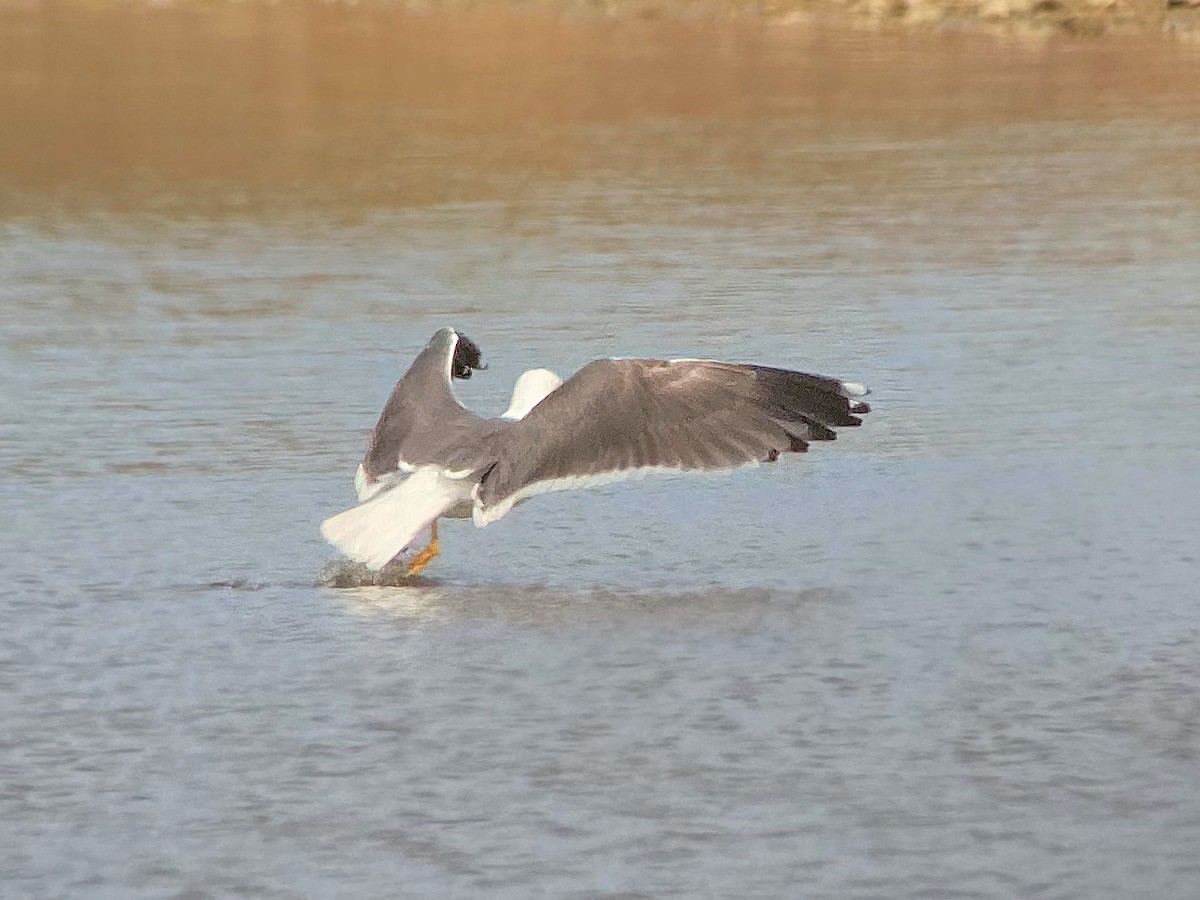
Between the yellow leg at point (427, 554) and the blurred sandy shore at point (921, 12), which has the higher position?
the blurred sandy shore at point (921, 12)

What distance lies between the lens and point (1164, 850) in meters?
4.57

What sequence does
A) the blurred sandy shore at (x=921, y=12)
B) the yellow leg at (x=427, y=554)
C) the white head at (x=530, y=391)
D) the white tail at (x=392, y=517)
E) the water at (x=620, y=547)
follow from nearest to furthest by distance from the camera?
→ the water at (x=620, y=547) → the white tail at (x=392, y=517) → the white head at (x=530, y=391) → the yellow leg at (x=427, y=554) → the blurred sandy shore at (x=921, y=12)

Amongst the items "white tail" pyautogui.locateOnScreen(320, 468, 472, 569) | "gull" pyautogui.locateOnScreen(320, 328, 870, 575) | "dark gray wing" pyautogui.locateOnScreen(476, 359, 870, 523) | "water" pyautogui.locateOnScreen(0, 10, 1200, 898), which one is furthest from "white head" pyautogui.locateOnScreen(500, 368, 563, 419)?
"water" pyautogui.locateOnScreen(0, 10, 1200, 898)

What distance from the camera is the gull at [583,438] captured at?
6352 millimetres

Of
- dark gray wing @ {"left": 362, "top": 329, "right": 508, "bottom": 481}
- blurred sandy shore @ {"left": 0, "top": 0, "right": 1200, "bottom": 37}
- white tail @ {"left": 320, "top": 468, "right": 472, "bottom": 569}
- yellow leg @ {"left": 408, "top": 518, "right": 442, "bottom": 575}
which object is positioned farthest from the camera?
blurred sandy shore @ {"left": 0, "top": 0, "right": 1200, "bottom": 37}

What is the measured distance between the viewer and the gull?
635 cm

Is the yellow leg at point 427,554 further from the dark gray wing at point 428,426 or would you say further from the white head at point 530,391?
the white head at point 530,391

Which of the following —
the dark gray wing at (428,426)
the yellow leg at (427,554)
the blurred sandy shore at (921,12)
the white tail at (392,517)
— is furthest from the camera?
the blurred sandy shore at (921,12)

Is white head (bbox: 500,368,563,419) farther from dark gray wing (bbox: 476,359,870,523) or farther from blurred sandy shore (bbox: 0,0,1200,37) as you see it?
Result: blurred sandy shore (bbox: 0,0,1200,37)

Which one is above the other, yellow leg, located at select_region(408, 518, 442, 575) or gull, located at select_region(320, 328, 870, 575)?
gull, located at select_region(320, 328, 870, 575)

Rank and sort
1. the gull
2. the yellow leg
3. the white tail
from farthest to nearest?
the yellow leg, the gull, the white tail

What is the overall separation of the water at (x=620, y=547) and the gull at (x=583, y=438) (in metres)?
0.26

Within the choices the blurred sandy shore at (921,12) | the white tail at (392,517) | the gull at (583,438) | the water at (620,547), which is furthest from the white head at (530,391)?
the blurred sandy shore at (921,12)

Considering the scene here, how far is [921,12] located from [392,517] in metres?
16.6
